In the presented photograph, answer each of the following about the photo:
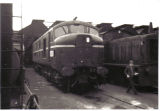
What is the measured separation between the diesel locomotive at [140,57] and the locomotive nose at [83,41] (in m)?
2.70

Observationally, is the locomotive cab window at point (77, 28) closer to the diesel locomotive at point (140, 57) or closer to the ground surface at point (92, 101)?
the diesel locomotive at point (140, 57)

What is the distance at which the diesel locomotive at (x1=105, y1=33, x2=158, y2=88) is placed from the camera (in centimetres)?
1200

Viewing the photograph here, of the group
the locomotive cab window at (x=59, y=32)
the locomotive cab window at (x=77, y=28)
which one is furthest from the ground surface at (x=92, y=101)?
the locomotive cab window at (x=77, y=28)

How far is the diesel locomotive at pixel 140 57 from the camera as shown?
12.0 m

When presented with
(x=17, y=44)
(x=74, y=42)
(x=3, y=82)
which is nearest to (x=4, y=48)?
(x=3, y=82)

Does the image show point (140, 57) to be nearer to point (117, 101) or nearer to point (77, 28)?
point (77, 28)

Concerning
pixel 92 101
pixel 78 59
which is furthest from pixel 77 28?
pixel 92 101

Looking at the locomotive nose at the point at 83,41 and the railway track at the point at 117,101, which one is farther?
the locomotive nose at the point at 83,41

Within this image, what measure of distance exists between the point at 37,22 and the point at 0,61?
114 feet

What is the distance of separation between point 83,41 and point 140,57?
3109 millimetres

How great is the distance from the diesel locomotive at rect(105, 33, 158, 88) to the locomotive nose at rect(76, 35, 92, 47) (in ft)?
8.86

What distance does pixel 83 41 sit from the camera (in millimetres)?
11469

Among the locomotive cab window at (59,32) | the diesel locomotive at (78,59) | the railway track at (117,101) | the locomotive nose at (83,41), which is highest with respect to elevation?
the locomotive cab window at (59,32)

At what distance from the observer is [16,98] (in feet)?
26.6
